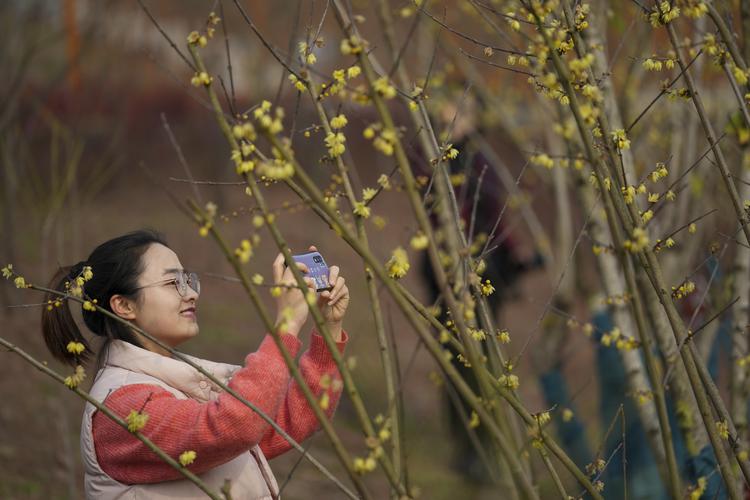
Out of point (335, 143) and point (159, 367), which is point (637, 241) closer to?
point (335, 143)

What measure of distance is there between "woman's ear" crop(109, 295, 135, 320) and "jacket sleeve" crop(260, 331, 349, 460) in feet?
1.50

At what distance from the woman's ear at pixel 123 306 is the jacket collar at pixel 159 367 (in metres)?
0.08

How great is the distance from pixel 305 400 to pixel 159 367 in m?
0.40

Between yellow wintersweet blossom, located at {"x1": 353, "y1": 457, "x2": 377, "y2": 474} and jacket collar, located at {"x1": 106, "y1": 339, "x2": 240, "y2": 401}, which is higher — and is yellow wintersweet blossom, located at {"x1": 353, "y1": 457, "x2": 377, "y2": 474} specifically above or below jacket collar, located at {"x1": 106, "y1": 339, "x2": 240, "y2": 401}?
above

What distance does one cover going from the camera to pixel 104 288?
2.60m

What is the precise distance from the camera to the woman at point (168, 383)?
228 cm

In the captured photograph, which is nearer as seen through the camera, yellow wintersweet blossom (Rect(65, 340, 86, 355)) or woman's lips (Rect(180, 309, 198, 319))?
yellow wintersweet blossom (Rect(65, 340, 86, 355))

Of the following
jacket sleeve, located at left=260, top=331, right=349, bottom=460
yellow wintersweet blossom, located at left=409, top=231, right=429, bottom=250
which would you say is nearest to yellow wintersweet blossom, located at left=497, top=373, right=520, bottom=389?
jacket sleeve, located at left=260, top=331, right=349, bottom=460

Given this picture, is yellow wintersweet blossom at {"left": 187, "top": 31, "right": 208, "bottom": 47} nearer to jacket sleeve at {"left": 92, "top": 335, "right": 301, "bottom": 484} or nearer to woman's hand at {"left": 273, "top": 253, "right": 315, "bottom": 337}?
woman's hand at {"left": 273, "top": 253, "right": 315, "bottom": 337}

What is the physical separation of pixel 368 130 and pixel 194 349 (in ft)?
21.4

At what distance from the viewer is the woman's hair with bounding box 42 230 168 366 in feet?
8.45

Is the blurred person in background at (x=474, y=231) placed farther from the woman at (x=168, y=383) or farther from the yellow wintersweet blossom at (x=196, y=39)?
the yellow wintersweet blossom at (x=196, y=39)

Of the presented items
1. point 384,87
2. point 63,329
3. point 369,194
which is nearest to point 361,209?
point 369,194

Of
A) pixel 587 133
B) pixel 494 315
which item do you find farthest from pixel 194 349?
pixel 587 133
